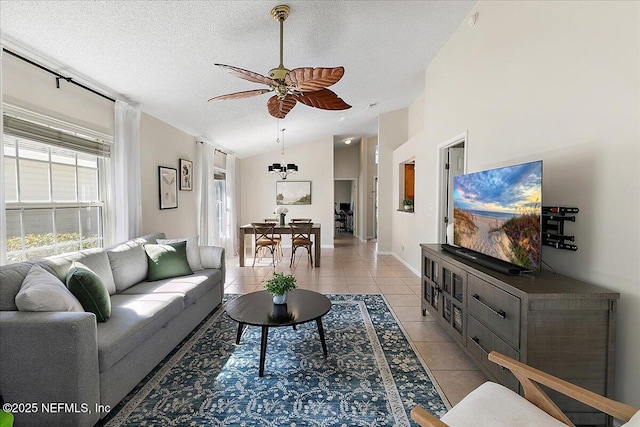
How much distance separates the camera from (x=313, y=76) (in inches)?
83.9

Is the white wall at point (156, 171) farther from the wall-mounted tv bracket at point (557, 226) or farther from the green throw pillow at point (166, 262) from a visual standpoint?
the wall-mounted tv bracket at point (557, 226)

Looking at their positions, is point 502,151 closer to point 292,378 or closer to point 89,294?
point 292,378

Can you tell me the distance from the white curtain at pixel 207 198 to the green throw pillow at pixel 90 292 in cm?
357

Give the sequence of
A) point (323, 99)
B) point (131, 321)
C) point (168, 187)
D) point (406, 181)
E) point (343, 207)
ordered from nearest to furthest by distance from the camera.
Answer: point (131, 321)
point (323, 99)
point (168, 187)
point (406, 181)
point (343, 207)

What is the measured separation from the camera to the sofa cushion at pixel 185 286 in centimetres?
276

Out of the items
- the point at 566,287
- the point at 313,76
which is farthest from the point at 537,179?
the point at 313,76

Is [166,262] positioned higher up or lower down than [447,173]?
lower down

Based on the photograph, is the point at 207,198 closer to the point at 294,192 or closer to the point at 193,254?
the point at 193,254

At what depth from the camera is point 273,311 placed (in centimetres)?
248

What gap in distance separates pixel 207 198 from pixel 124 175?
2365mm

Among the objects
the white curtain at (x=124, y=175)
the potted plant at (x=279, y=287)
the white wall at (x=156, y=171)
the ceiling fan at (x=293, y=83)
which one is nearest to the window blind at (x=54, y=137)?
the white curtain at (x=124, y=175)

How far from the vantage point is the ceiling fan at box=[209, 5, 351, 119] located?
2111 mm

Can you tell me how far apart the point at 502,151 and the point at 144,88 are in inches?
146

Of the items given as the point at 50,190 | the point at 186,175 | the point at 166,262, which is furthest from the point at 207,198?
the point at 50,190
